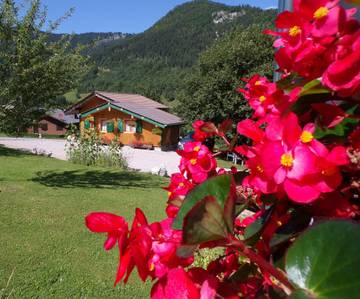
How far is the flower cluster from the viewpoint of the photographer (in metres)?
0.42

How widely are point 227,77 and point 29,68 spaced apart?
1314cm

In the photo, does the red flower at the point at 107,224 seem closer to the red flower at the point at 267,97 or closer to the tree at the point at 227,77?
the red flower at the point at 267,97

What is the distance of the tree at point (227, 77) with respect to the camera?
1892 cm

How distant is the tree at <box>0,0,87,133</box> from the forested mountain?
4636cm

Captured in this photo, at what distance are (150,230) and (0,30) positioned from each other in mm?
7950

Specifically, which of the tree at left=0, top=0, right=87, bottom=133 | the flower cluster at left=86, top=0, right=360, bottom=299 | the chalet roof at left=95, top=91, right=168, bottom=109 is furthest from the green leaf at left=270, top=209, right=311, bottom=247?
the chalet roof at left=95, top=91, right=168, bottom=109

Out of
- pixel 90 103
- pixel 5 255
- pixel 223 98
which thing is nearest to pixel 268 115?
pixel 5 255

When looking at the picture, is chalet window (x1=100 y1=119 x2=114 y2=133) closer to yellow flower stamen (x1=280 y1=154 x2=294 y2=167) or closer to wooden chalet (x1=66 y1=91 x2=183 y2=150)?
wooden chalet (x1=66 y1=91 x2=183 y2=150)

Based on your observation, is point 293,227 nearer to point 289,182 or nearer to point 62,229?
point 289,182

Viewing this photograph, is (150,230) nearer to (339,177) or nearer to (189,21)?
(339,177)

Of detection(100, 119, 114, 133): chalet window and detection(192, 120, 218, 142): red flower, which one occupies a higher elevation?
detection(192, 120, 218, 142): red flower

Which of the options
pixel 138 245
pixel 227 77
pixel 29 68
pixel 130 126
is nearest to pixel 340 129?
pixel 138 245

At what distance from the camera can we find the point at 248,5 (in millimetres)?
86500

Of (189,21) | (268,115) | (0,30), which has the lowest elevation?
(268,115)
